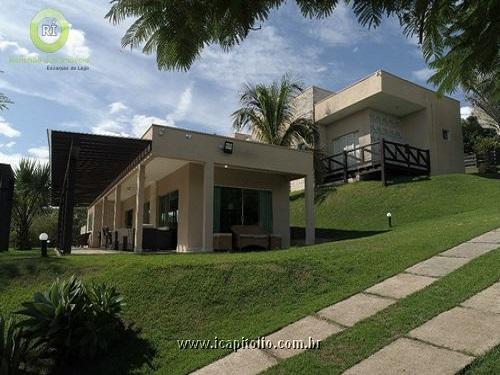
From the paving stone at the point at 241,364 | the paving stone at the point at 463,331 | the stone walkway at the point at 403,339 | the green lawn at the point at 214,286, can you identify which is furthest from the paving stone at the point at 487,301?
the paving stone at the point at 241,364

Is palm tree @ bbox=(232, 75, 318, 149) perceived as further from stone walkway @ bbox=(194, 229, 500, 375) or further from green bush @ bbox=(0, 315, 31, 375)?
green bush @ bbox=(0, 315, 31, 375)

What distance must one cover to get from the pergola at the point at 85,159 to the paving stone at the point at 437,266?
7.99 m

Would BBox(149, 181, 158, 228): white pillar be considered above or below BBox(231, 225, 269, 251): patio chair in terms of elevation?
above

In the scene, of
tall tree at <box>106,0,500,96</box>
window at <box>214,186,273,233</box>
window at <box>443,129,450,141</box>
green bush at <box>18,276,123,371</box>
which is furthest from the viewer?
window at <box>443,129,450,141</box>

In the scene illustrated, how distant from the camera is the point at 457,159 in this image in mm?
24875

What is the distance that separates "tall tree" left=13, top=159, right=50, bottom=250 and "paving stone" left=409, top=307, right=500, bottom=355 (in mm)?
22136

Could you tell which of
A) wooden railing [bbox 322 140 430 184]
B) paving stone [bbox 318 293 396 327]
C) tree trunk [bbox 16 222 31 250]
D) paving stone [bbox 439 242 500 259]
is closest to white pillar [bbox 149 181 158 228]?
tree trunk [bbox 16 222 31 250]

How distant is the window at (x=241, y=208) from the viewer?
15.0 metres

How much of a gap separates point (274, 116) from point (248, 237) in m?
9.60

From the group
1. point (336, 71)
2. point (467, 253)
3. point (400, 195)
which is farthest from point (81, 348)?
point (400, 195)

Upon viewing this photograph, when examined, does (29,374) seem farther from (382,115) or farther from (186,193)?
(382,115)

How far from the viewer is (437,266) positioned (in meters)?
7.45

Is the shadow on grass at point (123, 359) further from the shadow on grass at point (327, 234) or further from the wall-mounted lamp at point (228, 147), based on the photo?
the shadow on grass at point (327, 234)

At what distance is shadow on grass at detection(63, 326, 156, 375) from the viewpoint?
5.16 metres
